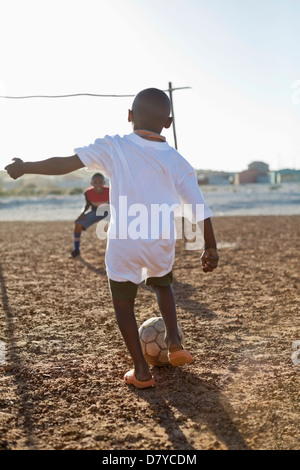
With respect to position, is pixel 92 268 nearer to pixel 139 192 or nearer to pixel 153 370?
pixel 153 370

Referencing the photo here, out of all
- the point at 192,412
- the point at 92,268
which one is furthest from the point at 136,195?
the point at 92,268

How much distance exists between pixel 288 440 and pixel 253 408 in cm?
44

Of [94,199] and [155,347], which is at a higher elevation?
[94,199]

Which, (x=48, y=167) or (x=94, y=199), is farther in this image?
(x=94, y=199)

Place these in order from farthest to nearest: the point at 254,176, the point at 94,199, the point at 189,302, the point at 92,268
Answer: the point at 254,176, the point at 94,199, the point at 92,268, the point at 189,302

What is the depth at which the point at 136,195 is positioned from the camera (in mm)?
3277

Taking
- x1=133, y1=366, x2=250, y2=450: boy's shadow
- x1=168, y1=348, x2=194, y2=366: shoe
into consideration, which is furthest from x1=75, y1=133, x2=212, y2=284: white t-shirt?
x1=133, y1=366, x2=250, y2=450: boy's shadow

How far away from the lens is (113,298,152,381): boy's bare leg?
3.46 m

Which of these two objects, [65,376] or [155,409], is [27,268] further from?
[155,409]

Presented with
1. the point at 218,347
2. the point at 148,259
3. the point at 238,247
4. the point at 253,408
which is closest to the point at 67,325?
the point at 218,347

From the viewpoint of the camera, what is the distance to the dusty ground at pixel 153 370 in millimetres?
2836

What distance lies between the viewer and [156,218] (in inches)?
130

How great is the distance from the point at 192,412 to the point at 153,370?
0.89 metres

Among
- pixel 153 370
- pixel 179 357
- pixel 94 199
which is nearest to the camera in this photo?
pixel 179 357
